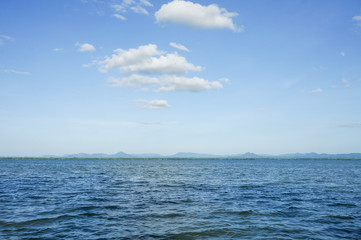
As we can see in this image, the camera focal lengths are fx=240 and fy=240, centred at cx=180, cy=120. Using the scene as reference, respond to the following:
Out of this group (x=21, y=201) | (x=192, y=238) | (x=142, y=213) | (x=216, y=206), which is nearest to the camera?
(x=192, y=238)

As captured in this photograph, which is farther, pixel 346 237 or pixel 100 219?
pixel 100 219

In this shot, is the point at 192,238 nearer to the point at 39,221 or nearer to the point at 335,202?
the point at 39,221

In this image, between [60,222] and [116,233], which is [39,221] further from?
[116,233]

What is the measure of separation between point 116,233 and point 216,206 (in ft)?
39.0

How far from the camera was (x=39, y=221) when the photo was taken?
19031 millimetres

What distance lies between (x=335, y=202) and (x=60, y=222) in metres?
29.0

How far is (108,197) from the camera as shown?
30078 mm

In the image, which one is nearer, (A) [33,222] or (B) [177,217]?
(A) [33,222]

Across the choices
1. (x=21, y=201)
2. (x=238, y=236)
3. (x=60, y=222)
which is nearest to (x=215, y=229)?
(x=238, y=236)

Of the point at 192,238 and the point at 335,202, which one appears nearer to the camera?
the point at 192,238

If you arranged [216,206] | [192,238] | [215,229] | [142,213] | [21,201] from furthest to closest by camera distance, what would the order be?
[21,201] → [216,206] → [142,213] → [215,229] → [192,238]

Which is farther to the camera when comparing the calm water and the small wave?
the small wave

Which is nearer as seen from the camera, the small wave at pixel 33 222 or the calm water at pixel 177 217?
the calm water at pixel 177 217

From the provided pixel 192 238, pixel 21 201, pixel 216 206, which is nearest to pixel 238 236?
pixel 192 238
